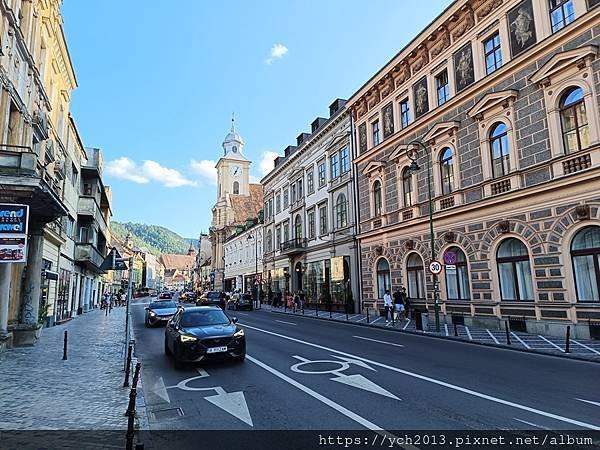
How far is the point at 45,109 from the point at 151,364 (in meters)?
14.9

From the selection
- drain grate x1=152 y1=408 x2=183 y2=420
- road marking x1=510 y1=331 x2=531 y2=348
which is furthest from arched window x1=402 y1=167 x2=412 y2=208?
drain grate x1=152 y1=408 x2=183 y2=420

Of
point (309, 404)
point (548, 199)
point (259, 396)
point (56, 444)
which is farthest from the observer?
point (548, 199)

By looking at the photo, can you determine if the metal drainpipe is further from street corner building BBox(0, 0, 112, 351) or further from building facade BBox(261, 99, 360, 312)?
street corner building BBox(0, 0, 112, 351)

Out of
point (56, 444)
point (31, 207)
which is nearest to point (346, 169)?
point (31, 207)

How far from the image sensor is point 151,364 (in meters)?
11.6

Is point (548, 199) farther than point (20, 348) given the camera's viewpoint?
Yes

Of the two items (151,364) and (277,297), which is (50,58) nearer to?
(151,364)

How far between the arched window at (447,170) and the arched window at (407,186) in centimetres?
263

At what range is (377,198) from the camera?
2894 centimetres

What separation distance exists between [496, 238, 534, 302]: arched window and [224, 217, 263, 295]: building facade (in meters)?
37.5

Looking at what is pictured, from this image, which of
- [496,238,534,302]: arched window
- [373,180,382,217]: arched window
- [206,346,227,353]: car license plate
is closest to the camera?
[206,346,227,353]: car license plate

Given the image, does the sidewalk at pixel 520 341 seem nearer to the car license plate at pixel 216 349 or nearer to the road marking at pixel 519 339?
the road marking at pixel 519 339

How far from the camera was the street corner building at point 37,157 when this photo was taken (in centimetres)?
1256

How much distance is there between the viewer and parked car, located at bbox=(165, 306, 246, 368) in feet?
33.6
